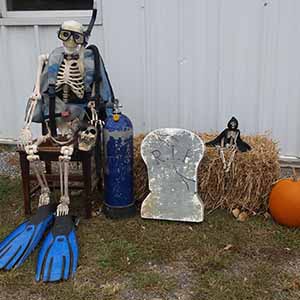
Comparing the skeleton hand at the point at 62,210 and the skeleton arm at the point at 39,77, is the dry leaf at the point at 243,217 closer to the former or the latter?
the skeleton hand at the point at 62,210

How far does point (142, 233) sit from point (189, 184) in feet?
1.49

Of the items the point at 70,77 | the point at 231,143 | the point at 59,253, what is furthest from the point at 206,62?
the point at 59,253

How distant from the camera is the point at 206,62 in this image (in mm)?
3805

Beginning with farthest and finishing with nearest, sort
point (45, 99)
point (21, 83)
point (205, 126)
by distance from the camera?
point (21, 83) < point (205, 126) < point (45, 99)

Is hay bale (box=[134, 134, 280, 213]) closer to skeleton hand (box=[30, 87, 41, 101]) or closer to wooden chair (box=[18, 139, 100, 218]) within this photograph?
wooden chair (box=[18, 139, 100, 218])

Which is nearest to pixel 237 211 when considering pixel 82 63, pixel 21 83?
pixel 82 63

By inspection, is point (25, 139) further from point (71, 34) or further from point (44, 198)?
point (71, 34)

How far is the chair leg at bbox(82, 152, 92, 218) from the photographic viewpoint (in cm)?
306

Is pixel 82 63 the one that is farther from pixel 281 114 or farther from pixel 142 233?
pixel 281 114

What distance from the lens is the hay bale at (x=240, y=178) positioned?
3.16m

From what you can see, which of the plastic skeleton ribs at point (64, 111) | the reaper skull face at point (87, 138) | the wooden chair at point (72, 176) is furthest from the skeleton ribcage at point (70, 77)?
the wooden chair at point (72, 176)

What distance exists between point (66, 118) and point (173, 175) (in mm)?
836

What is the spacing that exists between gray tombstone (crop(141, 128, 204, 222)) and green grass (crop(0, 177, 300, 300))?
81 millimetres

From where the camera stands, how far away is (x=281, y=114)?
378 centimetres
